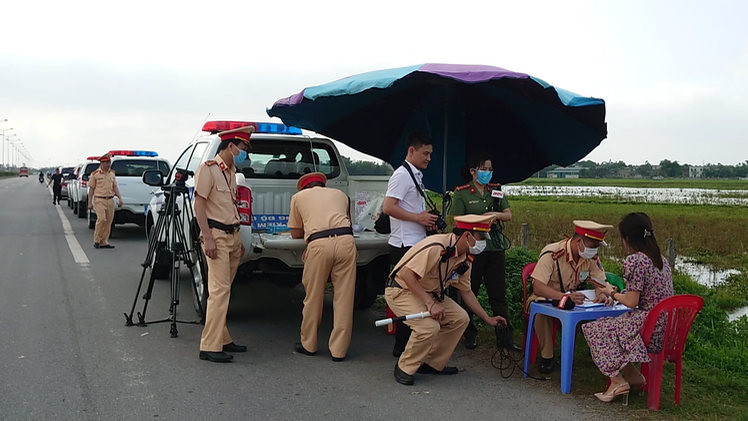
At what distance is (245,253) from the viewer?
6.14 meters

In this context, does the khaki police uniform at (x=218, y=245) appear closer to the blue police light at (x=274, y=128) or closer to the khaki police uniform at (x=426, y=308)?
the khaki police uniform at (x=426, y=308)

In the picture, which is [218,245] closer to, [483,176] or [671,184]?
[483,176]

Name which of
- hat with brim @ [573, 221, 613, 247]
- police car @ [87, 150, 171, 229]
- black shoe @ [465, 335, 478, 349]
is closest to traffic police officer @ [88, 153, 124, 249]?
police car @ [87, 150, 171, 229]

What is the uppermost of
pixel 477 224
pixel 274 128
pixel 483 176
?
pixel 274 128

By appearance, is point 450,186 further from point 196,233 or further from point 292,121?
point 196,233

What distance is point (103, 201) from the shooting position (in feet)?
42.7

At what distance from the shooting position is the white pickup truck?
248 inches

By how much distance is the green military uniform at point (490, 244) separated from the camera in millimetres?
6031

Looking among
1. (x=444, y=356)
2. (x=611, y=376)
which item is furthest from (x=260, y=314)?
(x=611, y=376)

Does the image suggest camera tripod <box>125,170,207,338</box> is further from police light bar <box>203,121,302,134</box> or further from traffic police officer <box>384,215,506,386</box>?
traffic police officer <box>384,215,506,386</box>

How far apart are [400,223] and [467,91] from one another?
5.48ft

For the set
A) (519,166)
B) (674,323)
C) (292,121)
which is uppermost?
(292,121)

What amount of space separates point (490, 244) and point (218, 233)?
241 centimetres

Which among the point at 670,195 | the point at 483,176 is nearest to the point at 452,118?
the point at 483,176
